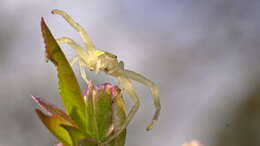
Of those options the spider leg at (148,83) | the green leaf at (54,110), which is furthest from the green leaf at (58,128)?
the spider leg at (148,83)

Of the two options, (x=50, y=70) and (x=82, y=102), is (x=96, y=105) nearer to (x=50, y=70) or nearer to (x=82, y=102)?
(x=82, y=102)

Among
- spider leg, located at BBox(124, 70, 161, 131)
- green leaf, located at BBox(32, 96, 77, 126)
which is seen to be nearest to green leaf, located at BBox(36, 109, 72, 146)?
green leaf, located at BBox(32, 96, 77, 126)

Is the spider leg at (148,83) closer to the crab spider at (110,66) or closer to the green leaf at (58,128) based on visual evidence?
the crab spider at (110,66)

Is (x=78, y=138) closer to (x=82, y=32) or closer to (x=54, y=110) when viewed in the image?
(x=54, y=110)

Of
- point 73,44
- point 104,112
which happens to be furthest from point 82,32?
point 104,112

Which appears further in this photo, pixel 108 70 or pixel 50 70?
pixel 50 70

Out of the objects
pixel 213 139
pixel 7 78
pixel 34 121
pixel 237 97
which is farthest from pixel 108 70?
pixel 7 78

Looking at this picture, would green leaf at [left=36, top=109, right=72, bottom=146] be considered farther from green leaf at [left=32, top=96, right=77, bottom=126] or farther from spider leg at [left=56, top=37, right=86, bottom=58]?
spider leg at [left=56, top=37, right=86, bottom=58]

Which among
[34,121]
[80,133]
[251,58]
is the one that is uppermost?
[80,133]
